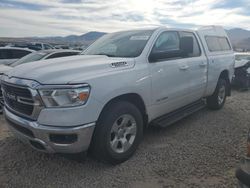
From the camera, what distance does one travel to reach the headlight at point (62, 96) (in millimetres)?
3523

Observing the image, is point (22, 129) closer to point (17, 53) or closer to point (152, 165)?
point (152, 165)

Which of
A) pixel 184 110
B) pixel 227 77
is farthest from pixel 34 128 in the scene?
pixel 227 77

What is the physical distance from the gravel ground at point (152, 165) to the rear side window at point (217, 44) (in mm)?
2002

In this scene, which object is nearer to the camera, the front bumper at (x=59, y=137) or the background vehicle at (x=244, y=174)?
the background vehicle at (x=244, y=174)

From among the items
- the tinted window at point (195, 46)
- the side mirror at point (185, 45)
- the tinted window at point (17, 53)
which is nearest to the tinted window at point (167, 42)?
the side mirror at point (185, 45)

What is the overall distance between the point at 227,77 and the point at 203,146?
3.13 meters

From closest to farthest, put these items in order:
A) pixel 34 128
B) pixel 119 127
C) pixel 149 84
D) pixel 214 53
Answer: pixel 34 128 < pixel 119 127 < pixel 149 84 < pixel 214 53

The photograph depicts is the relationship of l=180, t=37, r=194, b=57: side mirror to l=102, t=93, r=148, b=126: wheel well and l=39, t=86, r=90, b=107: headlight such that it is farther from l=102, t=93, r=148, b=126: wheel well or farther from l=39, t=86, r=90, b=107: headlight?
l=39, t=86, r=90, b=107: headlight

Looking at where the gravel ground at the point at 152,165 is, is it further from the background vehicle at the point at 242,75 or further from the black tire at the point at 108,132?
the background vehicle at the point at 242,75

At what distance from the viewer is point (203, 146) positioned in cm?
490

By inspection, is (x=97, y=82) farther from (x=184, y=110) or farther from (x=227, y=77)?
(x=227, y=77)

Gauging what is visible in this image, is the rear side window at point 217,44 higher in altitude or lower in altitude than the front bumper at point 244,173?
higher

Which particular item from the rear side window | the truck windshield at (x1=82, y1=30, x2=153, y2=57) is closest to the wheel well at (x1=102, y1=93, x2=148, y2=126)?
the truck windshield at (x1=82, y1=30, x2=153, y2=57)

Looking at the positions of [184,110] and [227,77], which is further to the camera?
[227,77]
